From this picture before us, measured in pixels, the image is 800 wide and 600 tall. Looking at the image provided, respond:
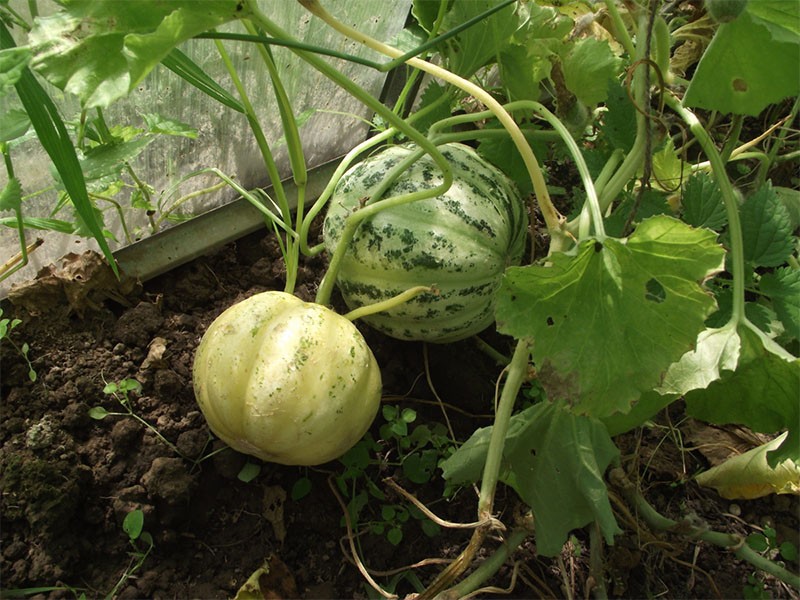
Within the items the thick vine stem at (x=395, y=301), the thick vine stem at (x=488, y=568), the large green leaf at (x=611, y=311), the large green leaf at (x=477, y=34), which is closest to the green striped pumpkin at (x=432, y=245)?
the thick vine stem at (x=395, y=301)

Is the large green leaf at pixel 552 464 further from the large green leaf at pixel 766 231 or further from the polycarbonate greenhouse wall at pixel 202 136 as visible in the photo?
the polycarbonate greenhouse wall at pixel 202 136

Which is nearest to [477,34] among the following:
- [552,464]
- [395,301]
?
[395,301]

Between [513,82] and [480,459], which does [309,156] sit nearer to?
[513,82]

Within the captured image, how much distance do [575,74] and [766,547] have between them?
0.97 metres

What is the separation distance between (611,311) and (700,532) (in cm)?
58

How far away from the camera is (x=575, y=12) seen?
1.38m

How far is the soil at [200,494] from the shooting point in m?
1.07

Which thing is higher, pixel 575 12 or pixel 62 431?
pixel 575 12

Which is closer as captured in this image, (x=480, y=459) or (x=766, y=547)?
(x=480, y=459)

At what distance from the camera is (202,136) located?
4.75 feet

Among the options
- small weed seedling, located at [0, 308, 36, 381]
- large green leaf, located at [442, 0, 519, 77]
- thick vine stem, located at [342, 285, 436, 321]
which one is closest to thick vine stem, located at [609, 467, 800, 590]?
thick vine stem, located at [342, 285, 436, 321]

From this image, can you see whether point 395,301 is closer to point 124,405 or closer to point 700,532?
point 124,405

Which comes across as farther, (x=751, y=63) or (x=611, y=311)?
(x=751, y=63)

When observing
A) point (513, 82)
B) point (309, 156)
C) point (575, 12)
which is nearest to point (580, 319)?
point (513, 82)
